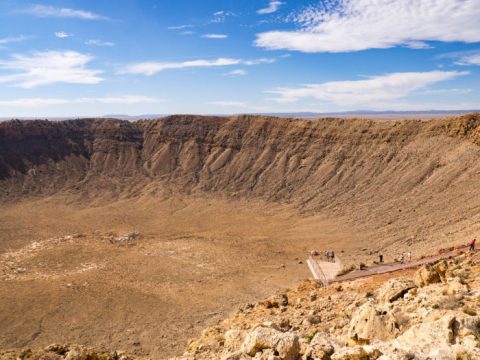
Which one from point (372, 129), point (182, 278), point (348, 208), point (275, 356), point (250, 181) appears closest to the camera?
point (275, 356)

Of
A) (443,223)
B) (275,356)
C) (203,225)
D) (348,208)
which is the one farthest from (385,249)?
(275,356)

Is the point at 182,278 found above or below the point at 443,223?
below

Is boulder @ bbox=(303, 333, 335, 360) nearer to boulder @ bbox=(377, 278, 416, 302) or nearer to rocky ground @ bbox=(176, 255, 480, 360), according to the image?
rocky ground @ bbox=(176, 255, 480, 360)

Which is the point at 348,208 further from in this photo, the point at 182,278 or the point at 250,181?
the point at 182,278

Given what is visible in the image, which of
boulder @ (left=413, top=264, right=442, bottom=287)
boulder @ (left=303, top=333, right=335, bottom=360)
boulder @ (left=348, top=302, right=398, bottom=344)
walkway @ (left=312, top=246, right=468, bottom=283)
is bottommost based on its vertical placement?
walkway @ (left=312, top=246, right=468, bottom=283)

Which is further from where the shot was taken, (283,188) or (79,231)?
(283,188)

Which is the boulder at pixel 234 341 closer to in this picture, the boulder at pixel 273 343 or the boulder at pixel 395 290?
the boulder at pixel 273 343

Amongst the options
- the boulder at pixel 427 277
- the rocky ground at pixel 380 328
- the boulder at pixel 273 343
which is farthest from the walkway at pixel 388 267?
the boulder at pixel 273 343

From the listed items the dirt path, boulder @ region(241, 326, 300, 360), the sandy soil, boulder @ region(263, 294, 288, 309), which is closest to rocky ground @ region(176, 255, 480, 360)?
boulder @ region(241, 326, 300, 360)
